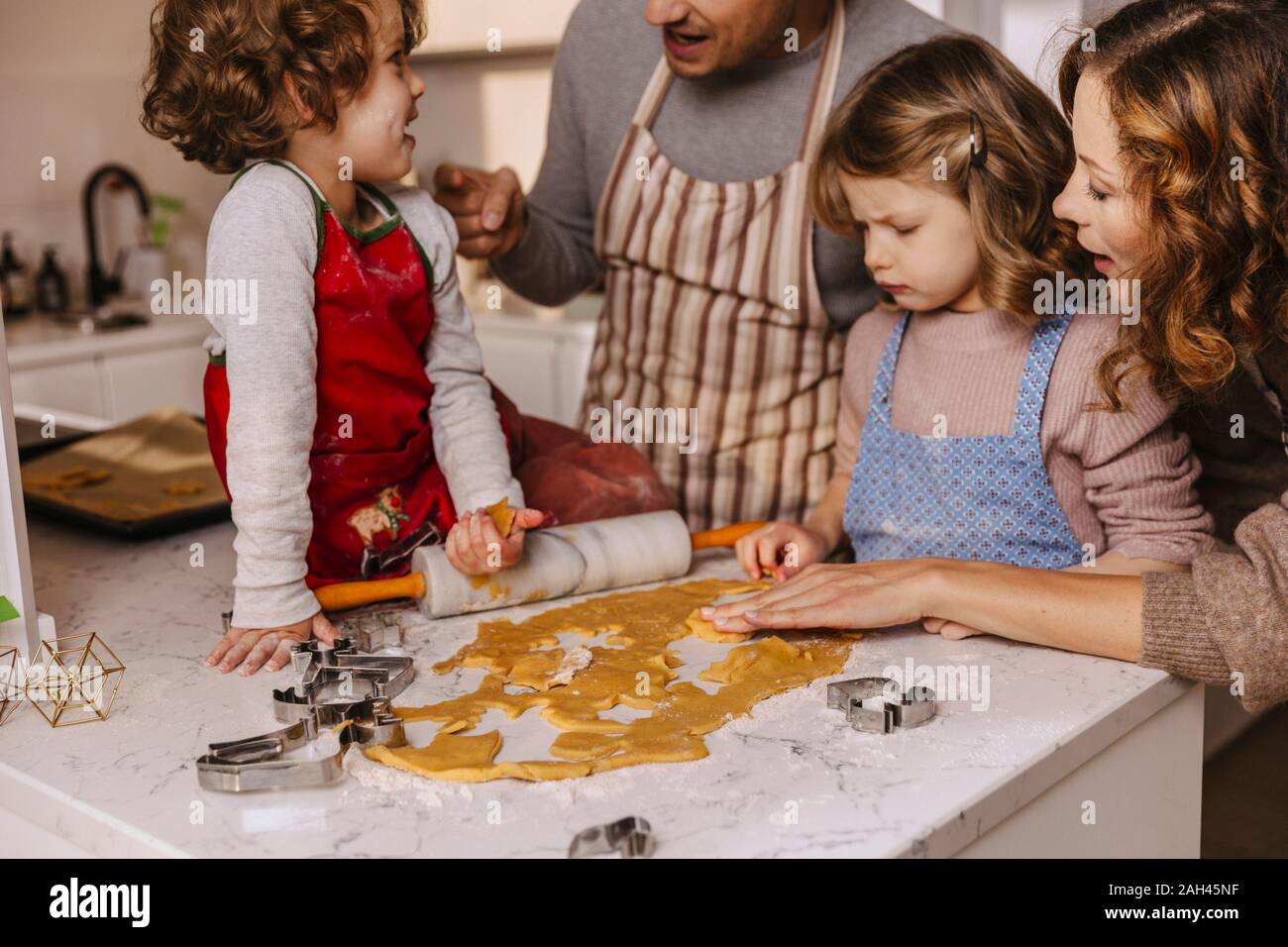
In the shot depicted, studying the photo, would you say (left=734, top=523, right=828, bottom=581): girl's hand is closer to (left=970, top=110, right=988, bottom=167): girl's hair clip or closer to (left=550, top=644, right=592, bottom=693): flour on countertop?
(left=550, top=644, right=592, bottom=693): flour on countertop

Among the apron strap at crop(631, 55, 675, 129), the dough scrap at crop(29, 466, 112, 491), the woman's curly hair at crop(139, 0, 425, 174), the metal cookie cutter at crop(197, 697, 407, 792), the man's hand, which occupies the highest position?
the apron strap at crop(631, 55, 675, 129)

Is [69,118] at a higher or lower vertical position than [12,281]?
higher

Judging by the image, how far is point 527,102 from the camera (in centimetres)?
340

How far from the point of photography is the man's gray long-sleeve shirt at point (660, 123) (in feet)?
4.98

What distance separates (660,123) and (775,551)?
0.63 metres

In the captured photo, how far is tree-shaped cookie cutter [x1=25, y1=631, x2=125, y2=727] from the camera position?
3.10 ft

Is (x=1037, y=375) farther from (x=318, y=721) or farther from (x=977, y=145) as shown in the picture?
(x=318, y=721)

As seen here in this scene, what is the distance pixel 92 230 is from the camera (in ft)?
10.3

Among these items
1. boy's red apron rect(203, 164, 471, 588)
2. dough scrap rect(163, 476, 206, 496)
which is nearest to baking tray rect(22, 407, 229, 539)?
dough scrap rect(163, 476, 206, 496)

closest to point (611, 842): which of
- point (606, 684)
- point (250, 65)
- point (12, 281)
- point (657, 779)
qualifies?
point (657, 779)

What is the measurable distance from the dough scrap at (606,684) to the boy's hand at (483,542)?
0.19ft

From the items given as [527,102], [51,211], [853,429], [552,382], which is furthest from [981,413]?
[51,211]

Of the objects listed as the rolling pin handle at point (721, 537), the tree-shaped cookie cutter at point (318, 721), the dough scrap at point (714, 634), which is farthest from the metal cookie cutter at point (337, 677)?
the rolling pin handle at point (721, 537)

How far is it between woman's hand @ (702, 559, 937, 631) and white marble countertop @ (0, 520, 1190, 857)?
3 cm
